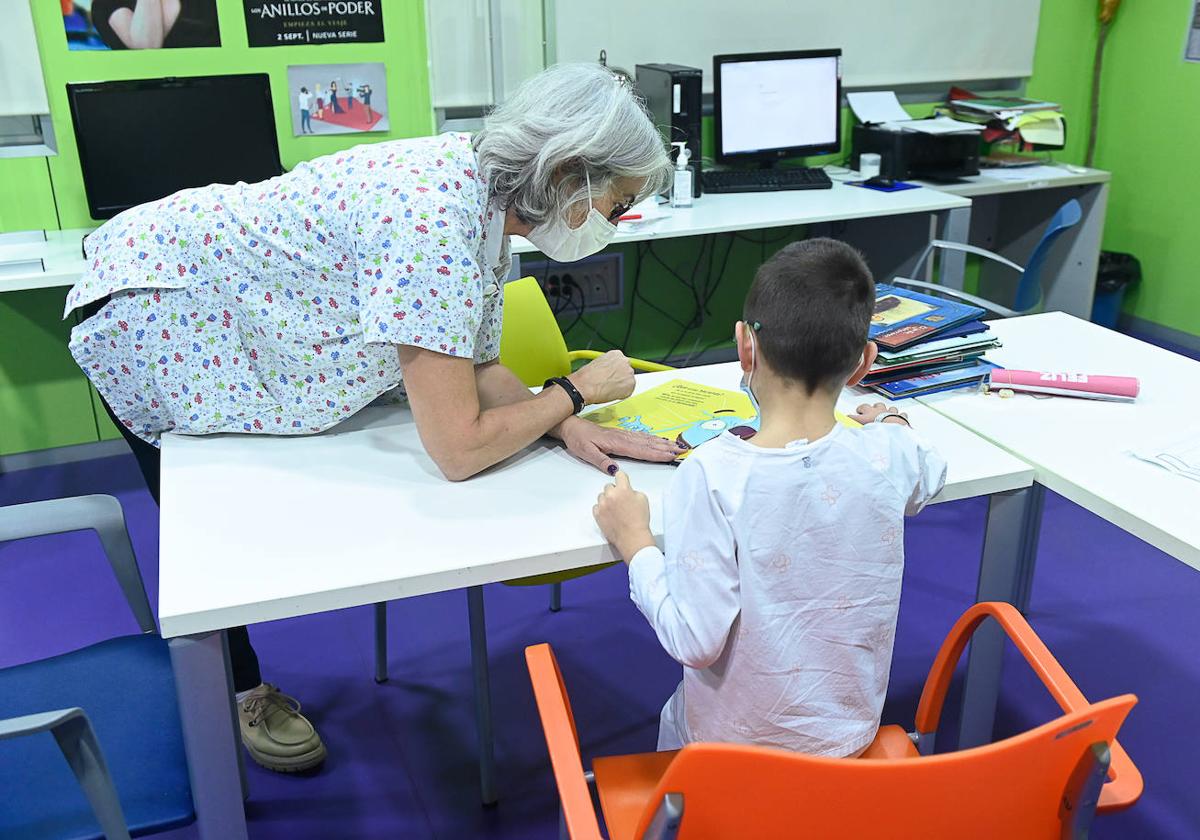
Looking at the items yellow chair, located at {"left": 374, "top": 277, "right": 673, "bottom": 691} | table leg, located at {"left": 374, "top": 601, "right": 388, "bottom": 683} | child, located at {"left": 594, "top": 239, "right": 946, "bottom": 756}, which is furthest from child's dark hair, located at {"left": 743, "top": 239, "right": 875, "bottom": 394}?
table leg, located at {"left": 374, "top": 601, "right": 388, "bottom": 683}

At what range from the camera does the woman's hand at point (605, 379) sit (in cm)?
167

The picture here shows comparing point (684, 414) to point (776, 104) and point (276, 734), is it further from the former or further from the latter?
point (776, 104)

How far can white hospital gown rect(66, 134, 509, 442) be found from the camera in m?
1.43

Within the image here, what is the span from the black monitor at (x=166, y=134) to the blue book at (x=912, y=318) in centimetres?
191

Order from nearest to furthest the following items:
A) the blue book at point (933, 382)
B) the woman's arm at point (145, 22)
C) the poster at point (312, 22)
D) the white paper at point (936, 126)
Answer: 1. the blue book at point (933, 382)
2. the woman's arm at point (145, 22)
3. the poster at point (312, 22)
4. the white paper at point (936, 126)

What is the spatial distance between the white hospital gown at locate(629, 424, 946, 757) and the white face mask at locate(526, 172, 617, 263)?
1.79 ft

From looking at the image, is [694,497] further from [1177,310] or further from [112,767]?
[1177,310]

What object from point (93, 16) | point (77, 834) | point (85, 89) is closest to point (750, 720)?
point (77, 834)

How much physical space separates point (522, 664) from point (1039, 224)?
9.64 ft

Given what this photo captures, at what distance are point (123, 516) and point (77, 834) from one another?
0.51 m

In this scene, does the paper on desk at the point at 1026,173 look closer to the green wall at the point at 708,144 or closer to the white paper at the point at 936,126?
the white paper at the point at 936,126

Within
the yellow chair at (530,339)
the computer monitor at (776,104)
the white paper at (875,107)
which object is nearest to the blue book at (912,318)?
the yellow chair at (530,339)

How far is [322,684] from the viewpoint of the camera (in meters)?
2.27

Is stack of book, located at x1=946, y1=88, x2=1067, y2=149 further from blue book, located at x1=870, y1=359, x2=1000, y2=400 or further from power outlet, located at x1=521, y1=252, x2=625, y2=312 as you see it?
blue book, located at x1=870, y1=359, x2=1000, y2=400
